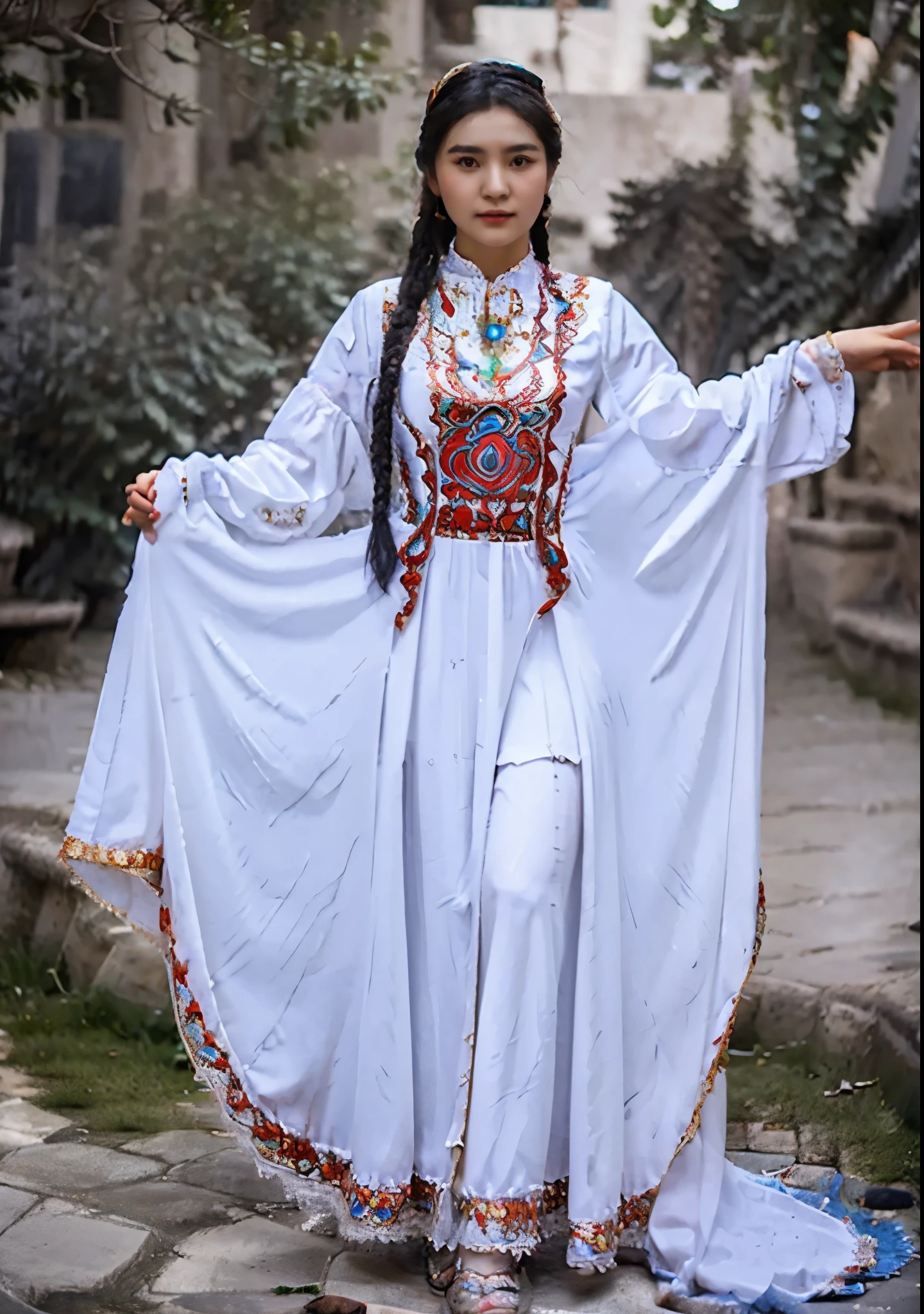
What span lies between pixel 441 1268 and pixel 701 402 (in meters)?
1.39

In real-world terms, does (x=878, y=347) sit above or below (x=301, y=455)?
above

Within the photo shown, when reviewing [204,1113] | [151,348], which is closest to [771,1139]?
[204,1113]

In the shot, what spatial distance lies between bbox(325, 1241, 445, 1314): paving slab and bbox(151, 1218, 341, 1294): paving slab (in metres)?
0.05

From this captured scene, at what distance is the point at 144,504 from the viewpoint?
2.52 meters

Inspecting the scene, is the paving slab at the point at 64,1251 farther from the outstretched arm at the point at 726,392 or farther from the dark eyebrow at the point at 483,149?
the dark eyebrow at the point at 483,149

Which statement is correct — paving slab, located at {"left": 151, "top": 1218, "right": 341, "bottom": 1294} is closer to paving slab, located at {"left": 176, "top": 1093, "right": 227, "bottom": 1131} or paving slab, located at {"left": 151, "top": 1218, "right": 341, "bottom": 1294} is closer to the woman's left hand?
paving slab, located at {"left": 176, "top": 1093, "right": 227, "bottom": 1131}

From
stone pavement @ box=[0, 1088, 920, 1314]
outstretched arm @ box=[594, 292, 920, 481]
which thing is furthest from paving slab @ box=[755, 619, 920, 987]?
outstretched arm @ box=[594, 292, 920, 481]

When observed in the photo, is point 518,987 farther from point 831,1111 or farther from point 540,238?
point 831,1111

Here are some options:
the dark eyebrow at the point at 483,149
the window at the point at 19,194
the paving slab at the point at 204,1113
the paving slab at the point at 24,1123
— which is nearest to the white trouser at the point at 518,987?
the dark eyebrow at the point at 483,149

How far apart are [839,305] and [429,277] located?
7.99ft

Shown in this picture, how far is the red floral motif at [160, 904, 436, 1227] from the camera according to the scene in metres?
2.50

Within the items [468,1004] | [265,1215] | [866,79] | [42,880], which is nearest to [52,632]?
[42,880]

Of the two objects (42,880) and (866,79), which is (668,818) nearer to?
(42,880)

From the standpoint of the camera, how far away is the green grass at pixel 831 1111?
3.24 meters
